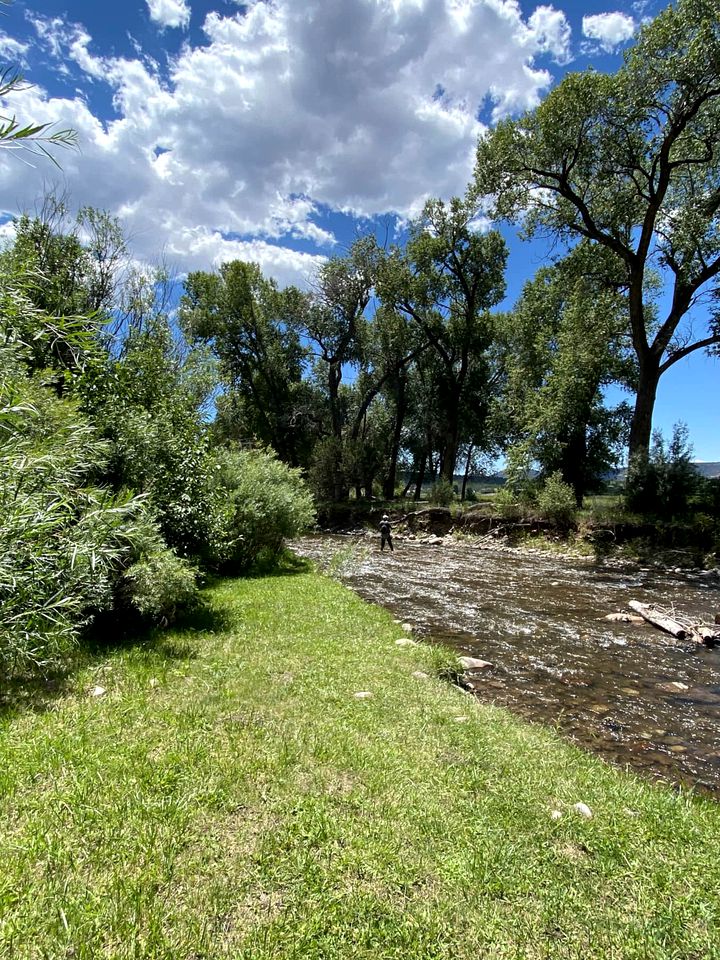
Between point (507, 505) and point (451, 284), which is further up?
point (451, 284)

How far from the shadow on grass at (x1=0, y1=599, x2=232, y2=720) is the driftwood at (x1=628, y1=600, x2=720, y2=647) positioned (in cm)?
915

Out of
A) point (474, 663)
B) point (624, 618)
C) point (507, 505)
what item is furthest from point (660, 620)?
point (507, 505)

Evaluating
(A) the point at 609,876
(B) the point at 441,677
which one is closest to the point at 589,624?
(B) the point at 441,677

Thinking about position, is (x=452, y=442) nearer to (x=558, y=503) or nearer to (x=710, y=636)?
(x=558, y=503)

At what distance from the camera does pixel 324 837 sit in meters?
3.04

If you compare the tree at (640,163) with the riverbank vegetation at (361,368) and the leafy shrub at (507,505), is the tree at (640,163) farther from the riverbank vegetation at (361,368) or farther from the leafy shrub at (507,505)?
the leafy shrub at (507,505)

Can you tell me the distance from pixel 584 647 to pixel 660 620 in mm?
2830

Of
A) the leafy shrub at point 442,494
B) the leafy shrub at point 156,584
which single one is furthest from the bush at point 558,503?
the leafy shrub at point 156,584

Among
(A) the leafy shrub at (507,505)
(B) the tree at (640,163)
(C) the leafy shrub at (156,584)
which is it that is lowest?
(C) the leafy shrub at (156,584)

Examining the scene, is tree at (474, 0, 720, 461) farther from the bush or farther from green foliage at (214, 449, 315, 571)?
green foliage at (214, 449, 315, 571)

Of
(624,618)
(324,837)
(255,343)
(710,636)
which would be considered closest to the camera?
(324,837)

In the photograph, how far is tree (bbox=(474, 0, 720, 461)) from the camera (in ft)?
57.2

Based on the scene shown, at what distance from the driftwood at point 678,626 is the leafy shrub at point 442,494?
63.1ft

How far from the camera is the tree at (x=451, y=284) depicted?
33656mm
